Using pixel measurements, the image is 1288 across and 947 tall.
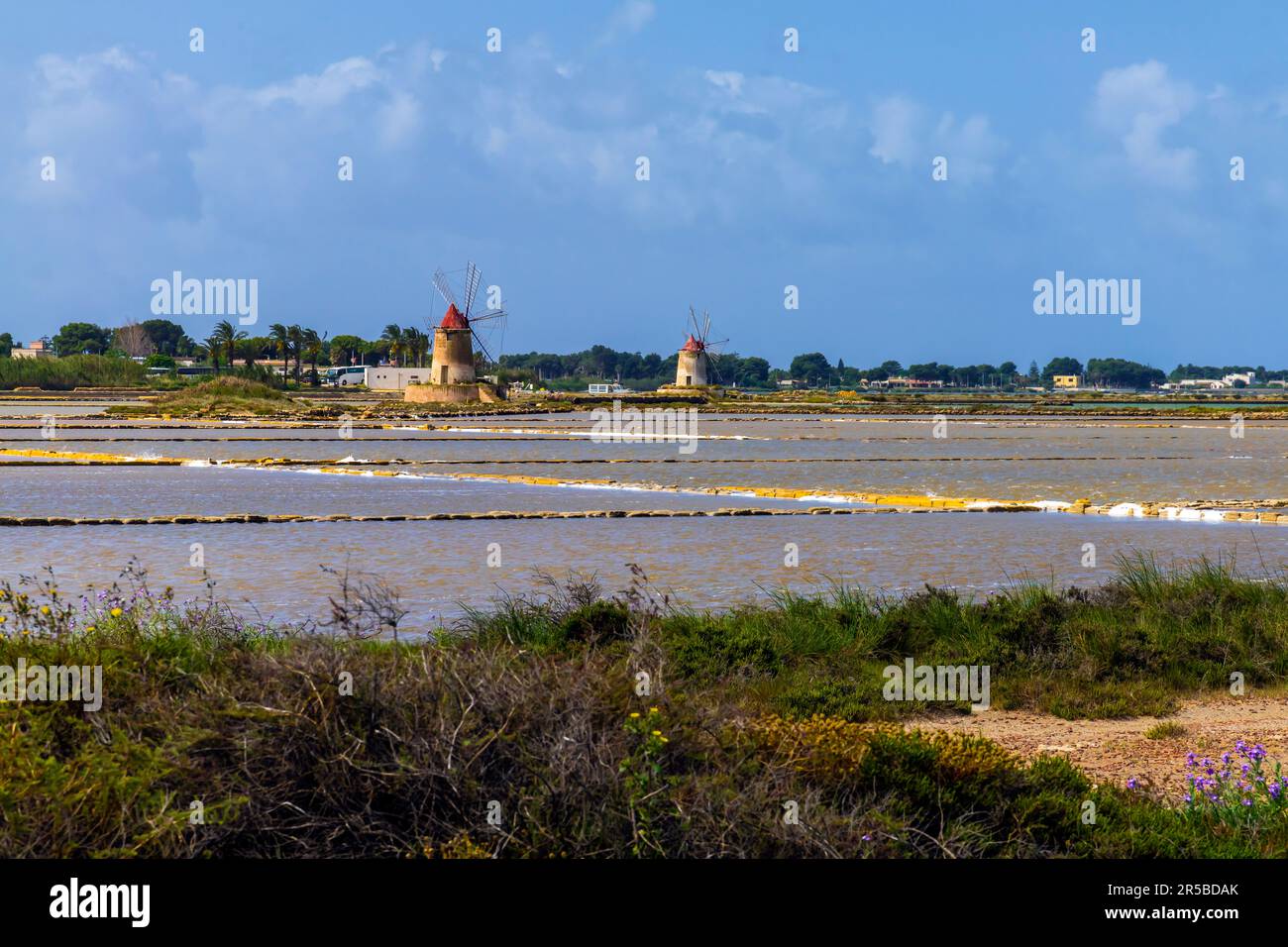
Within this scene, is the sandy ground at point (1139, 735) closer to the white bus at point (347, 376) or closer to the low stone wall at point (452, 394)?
A: the low stone wall at point (452, 394)

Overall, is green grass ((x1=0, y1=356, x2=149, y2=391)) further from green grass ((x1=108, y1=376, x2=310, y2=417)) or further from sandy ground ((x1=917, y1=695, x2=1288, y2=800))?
sandy ground ((x1=917, y1=695, x2=1288, y2=800))

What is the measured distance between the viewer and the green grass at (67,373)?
110312 millimetres

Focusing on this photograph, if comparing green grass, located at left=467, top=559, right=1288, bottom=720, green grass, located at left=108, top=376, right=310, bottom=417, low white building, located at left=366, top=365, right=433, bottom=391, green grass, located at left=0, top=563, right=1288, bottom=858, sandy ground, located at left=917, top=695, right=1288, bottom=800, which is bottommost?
sandy ground, located at left=917, top=695, right=1288, bottom=800

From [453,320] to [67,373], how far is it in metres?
40.0

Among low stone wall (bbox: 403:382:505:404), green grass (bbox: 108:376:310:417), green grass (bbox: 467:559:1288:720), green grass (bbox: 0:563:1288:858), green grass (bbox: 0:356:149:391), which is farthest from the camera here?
green grass (bbox: 0:356:149:391)

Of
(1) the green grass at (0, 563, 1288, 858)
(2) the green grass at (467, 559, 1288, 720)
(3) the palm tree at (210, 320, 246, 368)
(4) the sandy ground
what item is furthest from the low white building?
(1) the green grass at (0, 563, 1288, 858)

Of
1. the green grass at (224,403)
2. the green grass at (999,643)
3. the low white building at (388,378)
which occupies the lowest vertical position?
the green grass at (999,643)

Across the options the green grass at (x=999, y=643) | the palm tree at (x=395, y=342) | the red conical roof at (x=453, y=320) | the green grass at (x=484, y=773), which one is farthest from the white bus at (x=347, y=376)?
the green grass at (x=484, y=773)

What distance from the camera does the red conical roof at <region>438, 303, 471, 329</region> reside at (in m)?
90.7

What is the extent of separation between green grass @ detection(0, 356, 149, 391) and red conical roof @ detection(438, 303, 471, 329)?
31665mm

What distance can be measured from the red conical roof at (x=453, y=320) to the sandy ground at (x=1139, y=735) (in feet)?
277
